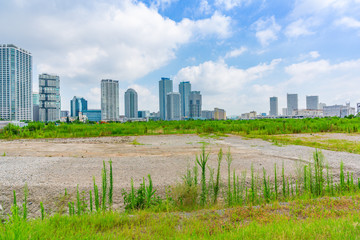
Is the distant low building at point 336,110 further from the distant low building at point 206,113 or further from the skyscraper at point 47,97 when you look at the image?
the skyscraper at point 47,97

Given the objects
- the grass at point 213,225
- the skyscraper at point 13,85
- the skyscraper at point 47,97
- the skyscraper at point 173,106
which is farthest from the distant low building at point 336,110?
the skyscraper at point 13,85

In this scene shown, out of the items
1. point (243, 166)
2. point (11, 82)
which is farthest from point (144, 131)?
point (11, 82)

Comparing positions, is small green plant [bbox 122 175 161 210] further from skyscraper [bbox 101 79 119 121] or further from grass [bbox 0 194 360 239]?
skyscraper [bbox 101 79 119 121]

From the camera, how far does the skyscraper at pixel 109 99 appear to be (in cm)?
15762

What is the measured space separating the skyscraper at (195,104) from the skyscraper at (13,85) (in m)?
119

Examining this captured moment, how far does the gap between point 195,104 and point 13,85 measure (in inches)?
5265

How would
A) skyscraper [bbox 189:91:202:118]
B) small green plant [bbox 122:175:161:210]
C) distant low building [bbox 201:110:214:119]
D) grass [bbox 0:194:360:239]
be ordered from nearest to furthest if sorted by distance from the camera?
1. grass [bbox 0:194:360:239]
2. small green plant [bbox 122:175:161:210]
3. distant low building [bbox 201:110:214:119]
4. skyscraper [bbox 189:91:202:118]

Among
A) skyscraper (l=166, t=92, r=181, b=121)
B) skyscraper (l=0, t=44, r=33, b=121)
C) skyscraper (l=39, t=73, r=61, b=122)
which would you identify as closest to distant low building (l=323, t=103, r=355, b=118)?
skyscraper (l=166, t=92, r=181, b=121)

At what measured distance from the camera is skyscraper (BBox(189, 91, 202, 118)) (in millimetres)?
173725

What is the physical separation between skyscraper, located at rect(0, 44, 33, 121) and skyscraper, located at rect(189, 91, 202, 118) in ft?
392

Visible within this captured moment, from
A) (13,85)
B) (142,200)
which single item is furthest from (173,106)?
(142,200)

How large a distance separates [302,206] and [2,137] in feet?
78.0

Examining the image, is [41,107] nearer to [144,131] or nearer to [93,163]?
[144,131]

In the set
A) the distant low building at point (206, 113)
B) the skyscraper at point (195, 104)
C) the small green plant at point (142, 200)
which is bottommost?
the small green plant at point (142, 200)
